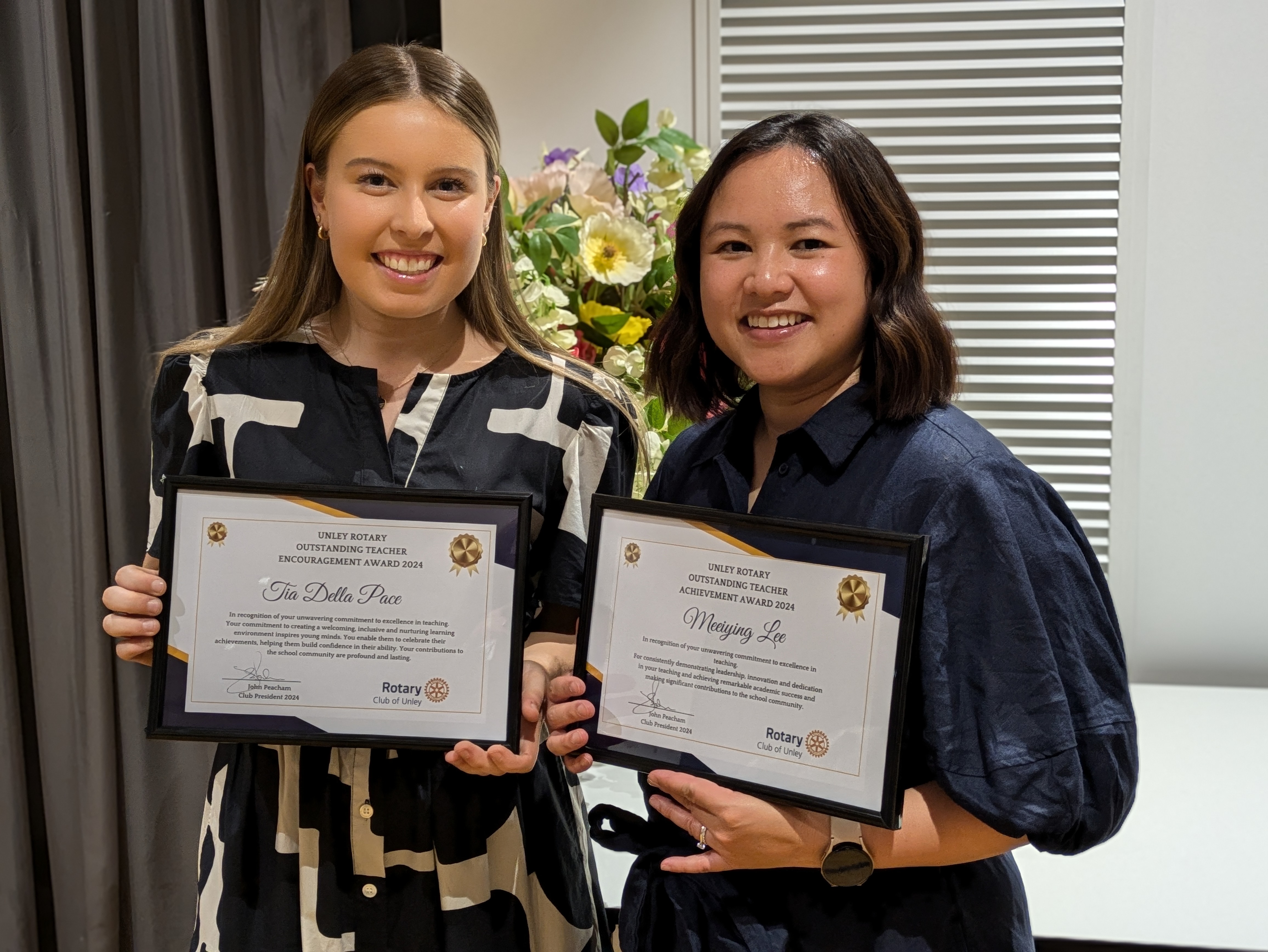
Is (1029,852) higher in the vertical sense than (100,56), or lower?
lower

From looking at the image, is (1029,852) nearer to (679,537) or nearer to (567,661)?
(567,661)

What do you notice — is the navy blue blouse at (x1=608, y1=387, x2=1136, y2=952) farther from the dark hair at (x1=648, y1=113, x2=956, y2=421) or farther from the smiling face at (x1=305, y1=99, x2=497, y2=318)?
the smiling face at (x1=305, y1=99, x2=497, y2=318)

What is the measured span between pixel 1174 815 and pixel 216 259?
2017 millimetres

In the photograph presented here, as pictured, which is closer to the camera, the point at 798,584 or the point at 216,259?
the point at 798,584

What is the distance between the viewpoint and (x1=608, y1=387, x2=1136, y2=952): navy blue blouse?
0.88m

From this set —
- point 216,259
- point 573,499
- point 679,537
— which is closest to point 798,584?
point 679,537

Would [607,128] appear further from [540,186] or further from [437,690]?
[437,690]

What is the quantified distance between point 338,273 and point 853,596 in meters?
0.73

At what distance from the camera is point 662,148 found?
1.74 meters

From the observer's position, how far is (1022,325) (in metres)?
2.28

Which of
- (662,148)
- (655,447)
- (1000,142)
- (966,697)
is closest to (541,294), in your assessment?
(655,447)

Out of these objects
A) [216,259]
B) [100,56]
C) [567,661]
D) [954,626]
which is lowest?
[567,661]
